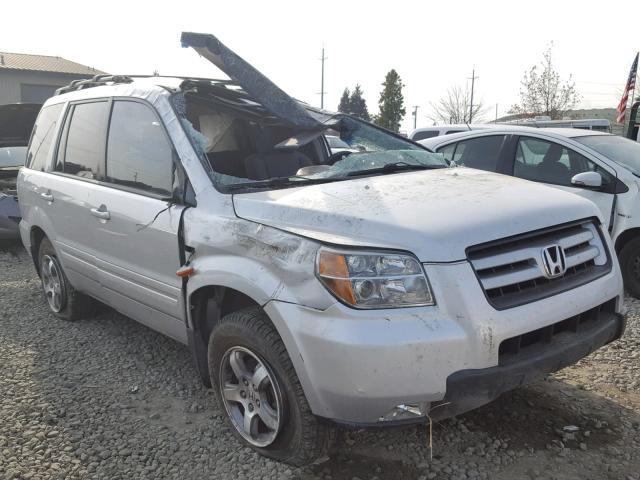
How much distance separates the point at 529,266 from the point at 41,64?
133 ft

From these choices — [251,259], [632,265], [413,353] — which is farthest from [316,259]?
[632,265]

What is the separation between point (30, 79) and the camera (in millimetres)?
34000

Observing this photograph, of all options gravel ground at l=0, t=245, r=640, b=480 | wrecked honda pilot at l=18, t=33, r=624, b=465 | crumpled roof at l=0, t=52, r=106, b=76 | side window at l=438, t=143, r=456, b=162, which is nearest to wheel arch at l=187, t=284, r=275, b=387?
wrecked honda pilot at l=18, t=33, r=624, b=465

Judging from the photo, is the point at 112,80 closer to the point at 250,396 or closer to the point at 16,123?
the point at 250,396

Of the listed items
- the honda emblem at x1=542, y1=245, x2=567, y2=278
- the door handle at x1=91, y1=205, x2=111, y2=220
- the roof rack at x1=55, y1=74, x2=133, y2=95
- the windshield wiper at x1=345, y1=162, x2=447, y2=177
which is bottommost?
the door handle at x1=91, y1=205, x2=111, y2=220

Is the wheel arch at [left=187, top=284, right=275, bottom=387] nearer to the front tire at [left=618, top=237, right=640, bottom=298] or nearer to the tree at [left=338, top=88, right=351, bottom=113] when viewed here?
the front tire at [left=618, top=237, right=640, bottom=298]

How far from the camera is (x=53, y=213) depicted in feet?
14.8

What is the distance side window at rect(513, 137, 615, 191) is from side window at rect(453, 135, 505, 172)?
0.84ft

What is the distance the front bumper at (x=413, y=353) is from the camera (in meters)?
2.20

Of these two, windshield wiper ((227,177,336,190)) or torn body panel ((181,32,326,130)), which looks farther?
torn body panel ((181,32,326,130))

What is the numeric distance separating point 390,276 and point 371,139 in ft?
6.60

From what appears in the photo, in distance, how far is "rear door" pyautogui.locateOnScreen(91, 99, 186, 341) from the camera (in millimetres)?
3215

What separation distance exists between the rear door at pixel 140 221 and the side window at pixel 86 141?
128mm

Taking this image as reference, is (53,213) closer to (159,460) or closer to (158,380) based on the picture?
(158,380)
